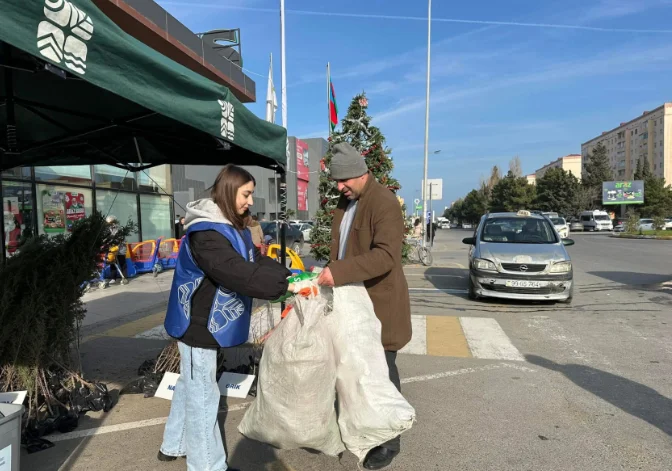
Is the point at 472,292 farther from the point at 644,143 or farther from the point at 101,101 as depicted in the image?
the point at 644,143

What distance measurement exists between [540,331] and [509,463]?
376 centimetres

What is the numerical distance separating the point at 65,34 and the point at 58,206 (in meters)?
11.7

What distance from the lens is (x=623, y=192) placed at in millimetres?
61875

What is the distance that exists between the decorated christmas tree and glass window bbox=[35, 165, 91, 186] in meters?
6.42

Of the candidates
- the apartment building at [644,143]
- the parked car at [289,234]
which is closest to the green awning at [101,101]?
the parked car at [289,234]

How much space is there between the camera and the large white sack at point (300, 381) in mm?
2334

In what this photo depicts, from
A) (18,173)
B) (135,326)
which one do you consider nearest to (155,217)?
(18,173)

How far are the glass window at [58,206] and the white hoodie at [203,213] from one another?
9.97 m

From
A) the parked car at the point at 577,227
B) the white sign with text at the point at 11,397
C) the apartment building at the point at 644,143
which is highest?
the apartment building at the point at 644,143

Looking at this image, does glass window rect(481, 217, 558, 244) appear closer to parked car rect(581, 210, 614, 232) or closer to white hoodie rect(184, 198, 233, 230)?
white hoodie rect(184, 198, 233, 230)

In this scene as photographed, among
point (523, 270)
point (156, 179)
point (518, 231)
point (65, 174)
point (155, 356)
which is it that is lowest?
point (155, 356)

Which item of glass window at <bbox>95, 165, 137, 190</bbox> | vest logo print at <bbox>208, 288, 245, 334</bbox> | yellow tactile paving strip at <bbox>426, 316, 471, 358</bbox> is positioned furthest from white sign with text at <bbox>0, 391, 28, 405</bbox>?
glass window at <bbox>95, 165, 137, 190</bbox>

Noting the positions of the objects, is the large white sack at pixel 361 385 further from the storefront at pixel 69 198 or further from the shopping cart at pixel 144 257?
the shopping cart at pixel 144 257

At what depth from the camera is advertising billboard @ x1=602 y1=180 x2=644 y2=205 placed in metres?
60.6
